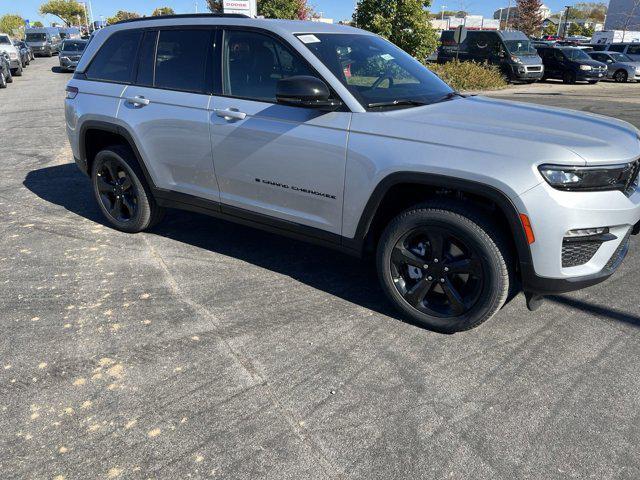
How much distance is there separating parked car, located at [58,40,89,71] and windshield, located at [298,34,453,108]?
24159 millimetres

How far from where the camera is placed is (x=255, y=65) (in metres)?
3.91

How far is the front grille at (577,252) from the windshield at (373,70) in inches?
54.9

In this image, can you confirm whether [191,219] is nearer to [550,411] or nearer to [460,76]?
[550,411]

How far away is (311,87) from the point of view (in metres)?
3.28

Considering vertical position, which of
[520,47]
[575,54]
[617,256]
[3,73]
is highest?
[520,47]

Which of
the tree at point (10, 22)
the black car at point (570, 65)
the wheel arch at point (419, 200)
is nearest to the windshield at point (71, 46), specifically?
the black car at point (570, 65)

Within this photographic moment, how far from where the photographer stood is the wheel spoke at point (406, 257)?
3.39 m

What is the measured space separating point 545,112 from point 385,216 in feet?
4.15

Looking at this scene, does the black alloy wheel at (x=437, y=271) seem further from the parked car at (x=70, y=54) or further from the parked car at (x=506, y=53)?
the parked car at (x=70, y=54)

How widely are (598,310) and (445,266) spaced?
49.4 inches

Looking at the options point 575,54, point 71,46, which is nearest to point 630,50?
point 575,54

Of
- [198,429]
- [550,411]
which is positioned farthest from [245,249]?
[550,411]

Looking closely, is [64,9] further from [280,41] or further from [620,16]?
[280,41]

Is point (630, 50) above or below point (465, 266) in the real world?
above
